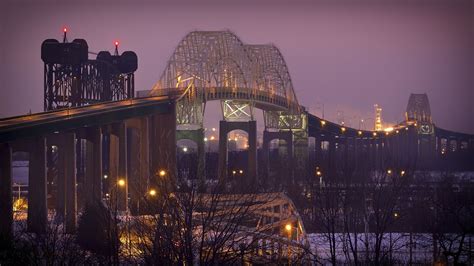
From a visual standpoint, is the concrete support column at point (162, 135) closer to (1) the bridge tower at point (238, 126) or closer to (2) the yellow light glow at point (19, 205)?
(2) the yellow light glow at point (19, 205)

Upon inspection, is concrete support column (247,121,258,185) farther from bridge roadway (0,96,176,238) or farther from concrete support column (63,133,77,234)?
concrete support column (63,133,77,234)

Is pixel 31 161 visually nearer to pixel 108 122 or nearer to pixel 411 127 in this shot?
pixel 108 122

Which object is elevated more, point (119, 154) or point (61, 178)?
point (119, 154)

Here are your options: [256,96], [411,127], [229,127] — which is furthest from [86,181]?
[411,127]

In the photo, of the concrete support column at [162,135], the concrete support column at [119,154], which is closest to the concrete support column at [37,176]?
the concrete support column at [119,154]

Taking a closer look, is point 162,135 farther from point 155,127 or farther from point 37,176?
point 37,176

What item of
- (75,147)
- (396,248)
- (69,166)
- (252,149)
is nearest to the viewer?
(396,248)

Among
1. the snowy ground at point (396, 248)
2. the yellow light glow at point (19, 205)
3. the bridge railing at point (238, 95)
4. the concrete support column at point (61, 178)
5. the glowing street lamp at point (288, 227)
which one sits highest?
the bridge railing at point (238, 95)

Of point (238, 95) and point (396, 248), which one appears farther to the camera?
point (238, 95)

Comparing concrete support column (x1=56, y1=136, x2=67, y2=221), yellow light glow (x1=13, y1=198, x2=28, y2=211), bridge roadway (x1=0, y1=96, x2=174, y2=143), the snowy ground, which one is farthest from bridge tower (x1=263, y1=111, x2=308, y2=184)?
the snowy ground

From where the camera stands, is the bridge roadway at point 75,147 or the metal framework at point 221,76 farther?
the metal framework at point 221,76

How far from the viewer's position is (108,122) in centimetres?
4034

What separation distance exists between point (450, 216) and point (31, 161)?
2157 centimetres

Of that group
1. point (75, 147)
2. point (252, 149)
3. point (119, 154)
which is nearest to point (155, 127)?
point (119, 154)
